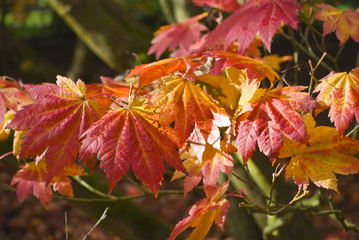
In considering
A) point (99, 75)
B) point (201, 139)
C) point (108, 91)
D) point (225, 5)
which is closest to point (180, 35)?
point (225, 5)

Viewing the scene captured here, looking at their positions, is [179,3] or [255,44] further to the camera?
[179,3]

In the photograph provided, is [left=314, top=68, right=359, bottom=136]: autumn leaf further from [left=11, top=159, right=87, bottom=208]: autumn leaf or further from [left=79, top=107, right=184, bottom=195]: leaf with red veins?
[left=11, top=159, right=87, bottom=208]: autumn leaf

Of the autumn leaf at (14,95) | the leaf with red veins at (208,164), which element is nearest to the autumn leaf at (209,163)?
the leaf with red veins at (208,164)

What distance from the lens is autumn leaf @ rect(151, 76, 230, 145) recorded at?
31.1 inches

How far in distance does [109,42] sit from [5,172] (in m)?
3.38

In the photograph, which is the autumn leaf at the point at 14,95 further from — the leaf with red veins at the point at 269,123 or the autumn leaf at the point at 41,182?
the leaf with red veins at the point at 269,123

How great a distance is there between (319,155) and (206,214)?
0.30 metres

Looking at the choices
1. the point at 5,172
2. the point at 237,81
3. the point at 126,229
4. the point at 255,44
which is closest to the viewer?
the point at 237,81

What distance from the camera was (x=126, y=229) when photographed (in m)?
2.02

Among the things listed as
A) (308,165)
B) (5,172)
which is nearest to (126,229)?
(308,165)

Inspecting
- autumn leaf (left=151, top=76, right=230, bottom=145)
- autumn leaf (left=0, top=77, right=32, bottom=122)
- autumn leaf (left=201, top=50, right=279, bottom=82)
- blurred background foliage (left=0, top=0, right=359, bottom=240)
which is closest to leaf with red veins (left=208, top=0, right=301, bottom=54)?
Answer: autumn leaf (left=201, top=50, right=279, bottom=82)

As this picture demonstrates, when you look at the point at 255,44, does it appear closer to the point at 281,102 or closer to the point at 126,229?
the point at 281,102

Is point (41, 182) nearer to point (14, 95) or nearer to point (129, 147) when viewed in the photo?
point (14, 95)

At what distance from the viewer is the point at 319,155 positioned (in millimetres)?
872
